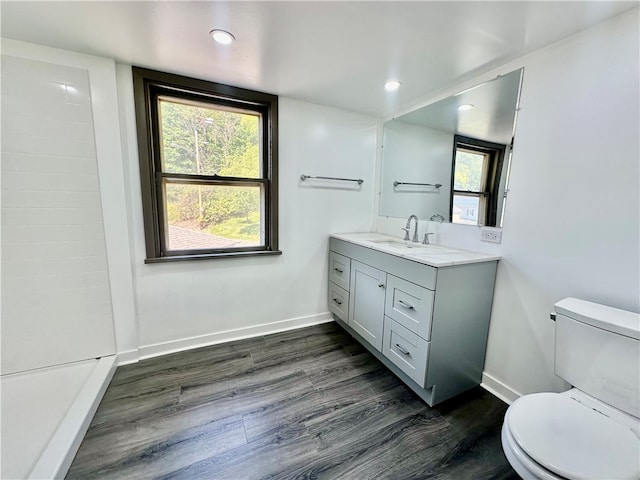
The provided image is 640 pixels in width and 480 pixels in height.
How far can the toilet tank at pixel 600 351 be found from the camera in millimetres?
1067

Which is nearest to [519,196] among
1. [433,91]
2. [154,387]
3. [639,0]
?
[639,0]

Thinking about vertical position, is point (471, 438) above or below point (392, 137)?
below

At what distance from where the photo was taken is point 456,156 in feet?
6.71

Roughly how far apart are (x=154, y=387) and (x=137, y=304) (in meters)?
0.63

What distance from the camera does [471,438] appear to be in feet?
4.78

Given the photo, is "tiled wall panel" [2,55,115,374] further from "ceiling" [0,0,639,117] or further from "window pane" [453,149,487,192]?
"window pane" [453,149,487,192]

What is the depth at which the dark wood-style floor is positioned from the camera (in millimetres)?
1276

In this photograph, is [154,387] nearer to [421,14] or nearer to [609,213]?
[421,14]

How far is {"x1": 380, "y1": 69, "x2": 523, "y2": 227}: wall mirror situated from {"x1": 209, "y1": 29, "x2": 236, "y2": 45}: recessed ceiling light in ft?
5.26

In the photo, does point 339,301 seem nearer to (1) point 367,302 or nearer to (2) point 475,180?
(1) point 367,302

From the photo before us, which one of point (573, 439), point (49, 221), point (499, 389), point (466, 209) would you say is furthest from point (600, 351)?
point (49, 221)

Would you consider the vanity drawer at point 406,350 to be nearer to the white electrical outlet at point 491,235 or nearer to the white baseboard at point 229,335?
the white electrical outlet at point 491,235

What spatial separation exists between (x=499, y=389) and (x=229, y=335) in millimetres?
2125

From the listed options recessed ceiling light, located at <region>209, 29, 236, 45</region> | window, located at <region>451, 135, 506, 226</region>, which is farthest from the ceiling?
window, located at <region>451, 135, 506, 226</region>
